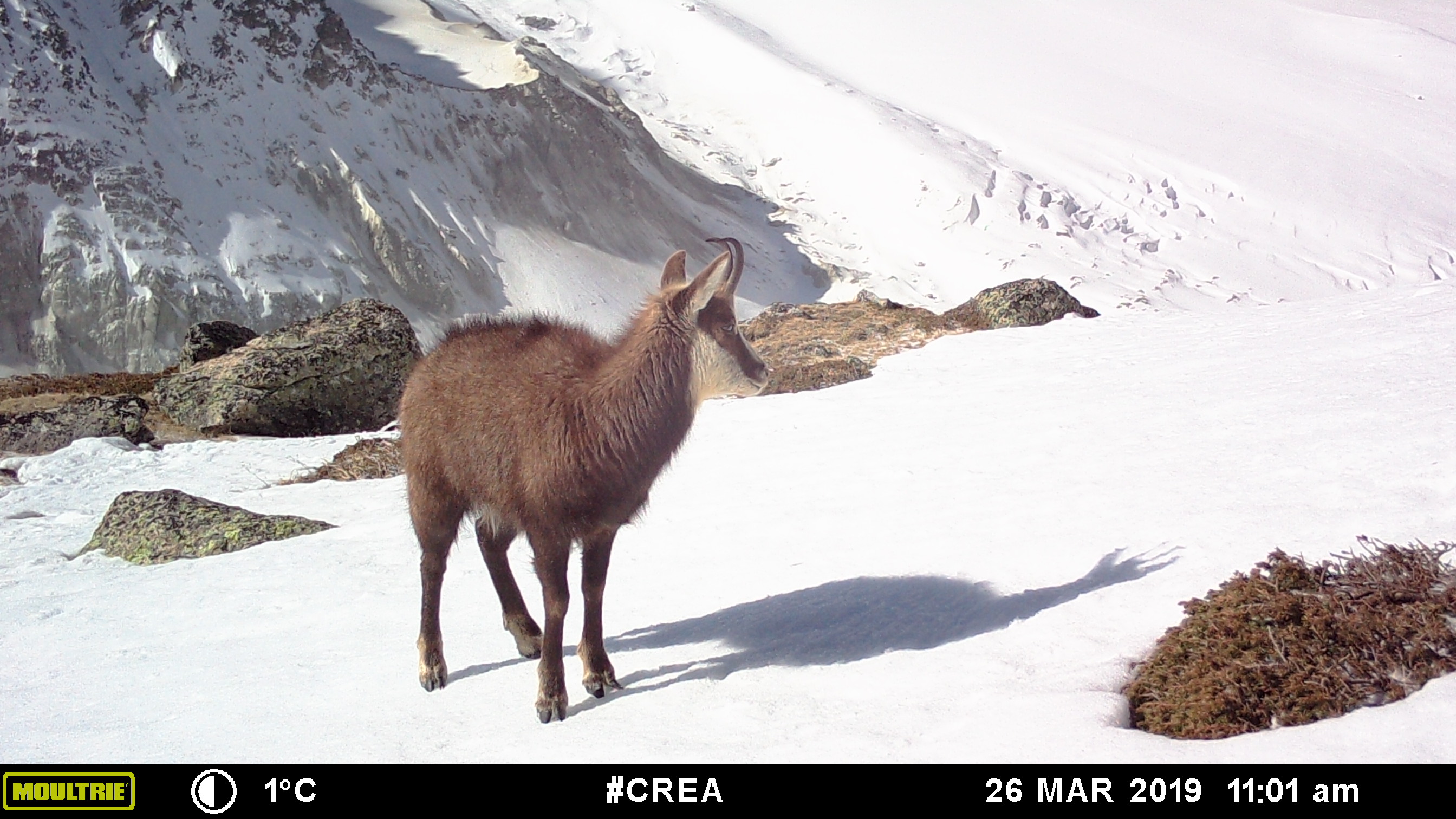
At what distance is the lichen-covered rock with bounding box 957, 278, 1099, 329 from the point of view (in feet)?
55.5

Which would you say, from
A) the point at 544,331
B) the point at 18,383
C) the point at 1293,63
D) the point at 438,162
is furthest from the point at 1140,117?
→ the point at 544,331

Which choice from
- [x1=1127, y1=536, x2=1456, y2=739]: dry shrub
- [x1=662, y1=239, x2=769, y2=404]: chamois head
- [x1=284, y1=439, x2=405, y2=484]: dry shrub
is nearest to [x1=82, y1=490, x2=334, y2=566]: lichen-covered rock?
[x1=284, y1=439, x2=405, y2=484]: dry shrub

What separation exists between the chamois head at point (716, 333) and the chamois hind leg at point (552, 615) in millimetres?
1030

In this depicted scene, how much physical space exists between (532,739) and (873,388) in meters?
8.73

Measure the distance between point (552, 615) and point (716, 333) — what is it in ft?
5.35

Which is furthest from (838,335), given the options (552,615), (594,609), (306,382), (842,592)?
(552,615)

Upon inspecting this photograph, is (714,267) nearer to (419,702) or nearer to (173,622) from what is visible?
(419,702)

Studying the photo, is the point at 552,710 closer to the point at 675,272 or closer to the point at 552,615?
the point at 552,615

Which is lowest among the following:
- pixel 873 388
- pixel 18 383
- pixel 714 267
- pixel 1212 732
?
pixel 18 383

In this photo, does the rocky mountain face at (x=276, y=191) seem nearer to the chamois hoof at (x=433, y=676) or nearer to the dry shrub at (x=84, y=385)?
the dry shrub at (x=84, y=385)

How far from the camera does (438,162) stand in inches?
1689
